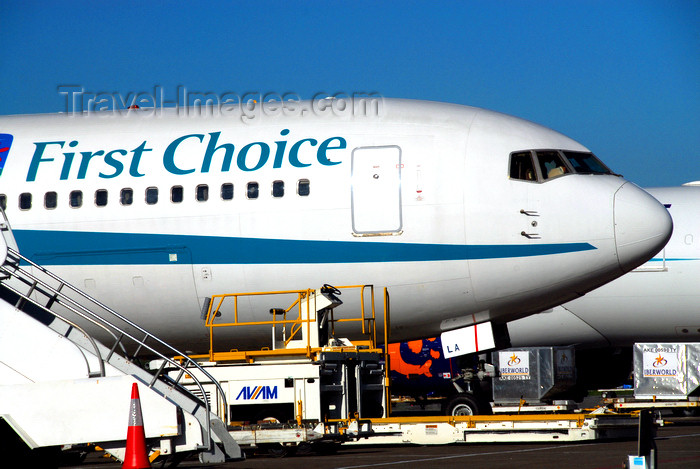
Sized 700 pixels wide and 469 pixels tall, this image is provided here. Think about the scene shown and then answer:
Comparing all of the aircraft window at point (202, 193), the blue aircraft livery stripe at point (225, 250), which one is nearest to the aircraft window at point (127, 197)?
the blue aircraft livery stripe at point (225, 250)

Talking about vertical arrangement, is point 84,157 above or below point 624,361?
above

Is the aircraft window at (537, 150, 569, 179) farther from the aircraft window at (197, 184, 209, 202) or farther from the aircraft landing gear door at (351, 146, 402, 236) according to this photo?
the aircraft window at (197, 184, 209, 202)

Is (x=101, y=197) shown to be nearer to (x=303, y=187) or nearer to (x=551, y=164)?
(x=303, y=187)

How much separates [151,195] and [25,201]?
7.22 feet

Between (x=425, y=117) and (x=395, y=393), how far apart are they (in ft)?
48.6

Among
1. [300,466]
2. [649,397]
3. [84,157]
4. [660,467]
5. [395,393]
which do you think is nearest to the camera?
[660,467]

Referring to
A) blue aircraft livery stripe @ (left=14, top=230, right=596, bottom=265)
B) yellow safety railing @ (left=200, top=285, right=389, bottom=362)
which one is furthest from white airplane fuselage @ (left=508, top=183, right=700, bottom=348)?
yellow safety railing @ (left=200, top=285, right=389, bottom=362)

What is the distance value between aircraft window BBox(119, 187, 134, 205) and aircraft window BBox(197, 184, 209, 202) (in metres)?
1.13

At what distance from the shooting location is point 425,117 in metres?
15.3

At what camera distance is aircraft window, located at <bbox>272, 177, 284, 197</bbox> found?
14914 mm

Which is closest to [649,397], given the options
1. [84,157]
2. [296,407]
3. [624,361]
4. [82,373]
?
[624,361]

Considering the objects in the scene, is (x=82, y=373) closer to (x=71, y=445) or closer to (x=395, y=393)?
(x=71, y=445)

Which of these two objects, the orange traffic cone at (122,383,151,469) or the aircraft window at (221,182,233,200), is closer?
the orange traffic cone at (122,383,151,469)

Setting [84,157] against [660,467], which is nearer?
[660,467]
